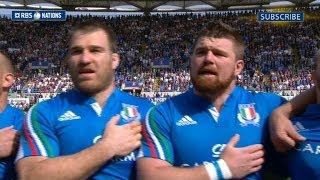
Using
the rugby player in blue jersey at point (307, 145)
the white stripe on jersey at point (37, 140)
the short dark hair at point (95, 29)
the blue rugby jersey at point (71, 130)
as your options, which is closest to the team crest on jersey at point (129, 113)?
the blue rugby jersey at point (71, 130)

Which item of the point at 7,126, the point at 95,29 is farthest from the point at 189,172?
the point at 7,126

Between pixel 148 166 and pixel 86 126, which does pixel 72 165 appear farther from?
Result: pixel 148 166

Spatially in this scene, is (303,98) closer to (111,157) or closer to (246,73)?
(111,157)

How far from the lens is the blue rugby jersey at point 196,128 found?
2664 millimetres

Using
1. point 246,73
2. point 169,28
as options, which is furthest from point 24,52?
point 246,73

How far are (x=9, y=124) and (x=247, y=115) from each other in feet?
5.37

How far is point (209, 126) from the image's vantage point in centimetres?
273

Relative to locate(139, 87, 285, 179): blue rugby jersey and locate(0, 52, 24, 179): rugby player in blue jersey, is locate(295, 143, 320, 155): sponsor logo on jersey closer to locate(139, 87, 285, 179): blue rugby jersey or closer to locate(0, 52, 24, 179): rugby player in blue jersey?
locate(139, 87, 285, 179): blue rugby jersey

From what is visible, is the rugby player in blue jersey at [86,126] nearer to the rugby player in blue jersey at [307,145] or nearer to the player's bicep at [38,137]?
the player's bicep at [38,137]

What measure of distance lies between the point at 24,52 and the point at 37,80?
6995 mm

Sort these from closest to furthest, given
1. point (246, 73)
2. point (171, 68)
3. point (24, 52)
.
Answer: point (246, 73) → point (171, 68) → point (24, 52)

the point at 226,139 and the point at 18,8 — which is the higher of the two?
the point at 18,8

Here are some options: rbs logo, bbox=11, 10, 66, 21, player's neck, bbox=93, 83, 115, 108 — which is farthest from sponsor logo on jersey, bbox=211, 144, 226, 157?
rbs logo, bbox=11, 10, 66, 21

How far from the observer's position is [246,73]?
29.0m
